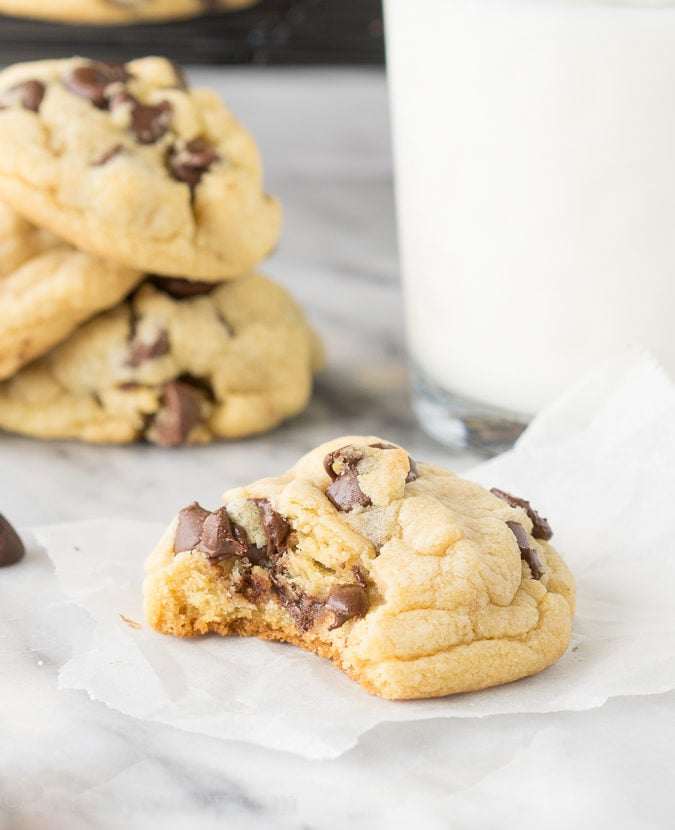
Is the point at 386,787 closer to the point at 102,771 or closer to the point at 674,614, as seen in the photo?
the point at 102,771

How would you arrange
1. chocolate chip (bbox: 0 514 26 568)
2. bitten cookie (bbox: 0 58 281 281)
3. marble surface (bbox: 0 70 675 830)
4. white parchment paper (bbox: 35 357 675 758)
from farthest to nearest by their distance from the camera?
bitten cookie (bbox: 0 58 281 281)
chocolate chip (bbox: 0 514 26 568)
white parchment paper (bbox: 35 357 675 758)
marble surface (bbox: 0 70 675 830)

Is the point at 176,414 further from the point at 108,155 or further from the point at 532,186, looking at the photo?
the point at 532,186

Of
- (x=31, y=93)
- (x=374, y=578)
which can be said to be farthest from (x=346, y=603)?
(x=31, y=93)

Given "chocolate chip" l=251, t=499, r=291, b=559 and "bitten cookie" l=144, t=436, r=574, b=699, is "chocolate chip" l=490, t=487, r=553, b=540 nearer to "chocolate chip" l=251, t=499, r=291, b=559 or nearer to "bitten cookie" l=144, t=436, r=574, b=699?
"bitten cookie" l=144, t=436, r=574, b=699

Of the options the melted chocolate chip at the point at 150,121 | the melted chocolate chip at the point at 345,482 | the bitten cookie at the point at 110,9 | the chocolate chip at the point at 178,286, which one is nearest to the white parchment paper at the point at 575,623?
the melted chocolate chip at the point at 345,482

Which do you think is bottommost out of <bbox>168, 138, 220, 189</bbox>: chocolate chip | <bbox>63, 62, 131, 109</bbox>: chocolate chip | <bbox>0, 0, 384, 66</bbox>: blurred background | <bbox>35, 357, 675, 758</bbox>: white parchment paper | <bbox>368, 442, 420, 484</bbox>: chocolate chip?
<bbox>35, 357, 675, 758</bbox>: white parchment paper

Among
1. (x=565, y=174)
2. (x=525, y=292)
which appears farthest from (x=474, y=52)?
(x=525, y=292)

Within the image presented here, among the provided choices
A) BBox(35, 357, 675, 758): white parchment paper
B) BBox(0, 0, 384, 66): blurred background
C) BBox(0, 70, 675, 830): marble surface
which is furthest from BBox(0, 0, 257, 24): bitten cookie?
BBox(35, 357, 675, 758): white parchment paper

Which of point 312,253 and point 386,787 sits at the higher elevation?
point 386,787
